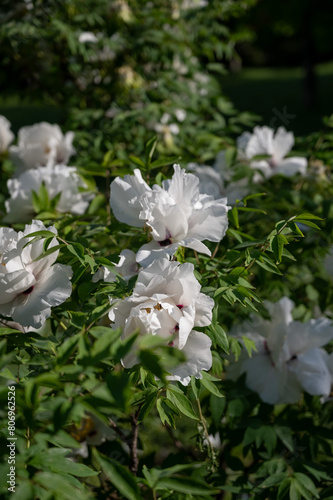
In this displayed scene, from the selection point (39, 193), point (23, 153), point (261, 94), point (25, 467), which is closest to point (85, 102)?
point (23, 153)

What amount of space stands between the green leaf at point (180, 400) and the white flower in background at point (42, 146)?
125 centimetres

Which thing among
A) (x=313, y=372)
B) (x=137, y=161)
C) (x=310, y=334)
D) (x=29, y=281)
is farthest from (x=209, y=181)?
(x=29, y=281)

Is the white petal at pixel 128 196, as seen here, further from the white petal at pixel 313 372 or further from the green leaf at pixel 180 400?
the white petal at pixel 313 372

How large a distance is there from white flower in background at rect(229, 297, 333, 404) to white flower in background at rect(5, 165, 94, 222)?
0.67 metres

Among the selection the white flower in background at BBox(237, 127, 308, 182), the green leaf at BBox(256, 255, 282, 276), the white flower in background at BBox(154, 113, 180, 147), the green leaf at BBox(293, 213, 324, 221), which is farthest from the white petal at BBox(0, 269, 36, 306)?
the white flower in background at BBox(154, 113, 180, 147)

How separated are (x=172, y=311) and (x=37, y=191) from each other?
2.70 ft

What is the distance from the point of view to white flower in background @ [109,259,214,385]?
1.07m

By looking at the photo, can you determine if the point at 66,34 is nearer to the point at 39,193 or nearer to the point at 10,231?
the point at 39,193

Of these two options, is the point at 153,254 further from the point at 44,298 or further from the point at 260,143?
the point at 260,143

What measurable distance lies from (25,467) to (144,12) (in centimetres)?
283

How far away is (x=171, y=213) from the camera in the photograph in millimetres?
1190

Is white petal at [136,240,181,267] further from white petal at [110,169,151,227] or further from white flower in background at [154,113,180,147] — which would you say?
white flower in background at [154,113,180,147]

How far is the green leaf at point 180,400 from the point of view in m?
1.12

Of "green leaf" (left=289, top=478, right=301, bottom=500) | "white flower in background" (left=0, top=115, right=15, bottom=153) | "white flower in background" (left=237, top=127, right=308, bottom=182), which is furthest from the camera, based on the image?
"white flower in background" (left=0, top=115, right=15, bottom=153)
